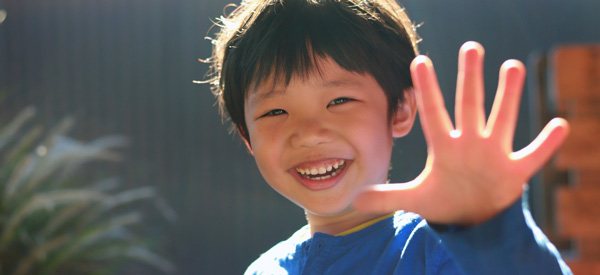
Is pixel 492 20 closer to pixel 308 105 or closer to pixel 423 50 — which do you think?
pixel 423 50

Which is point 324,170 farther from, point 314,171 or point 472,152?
point 472,152

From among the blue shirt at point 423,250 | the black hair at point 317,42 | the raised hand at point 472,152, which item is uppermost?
the black hair at point 317,42

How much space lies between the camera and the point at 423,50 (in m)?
3.90

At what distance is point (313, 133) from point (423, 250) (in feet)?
0.85

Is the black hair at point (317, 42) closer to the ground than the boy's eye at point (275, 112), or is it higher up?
higher up

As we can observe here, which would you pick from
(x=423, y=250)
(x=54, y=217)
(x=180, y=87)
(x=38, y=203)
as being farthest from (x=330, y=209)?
(x=180, y=87)

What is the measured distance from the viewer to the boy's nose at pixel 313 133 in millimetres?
941

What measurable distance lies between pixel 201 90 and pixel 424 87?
3.47 m

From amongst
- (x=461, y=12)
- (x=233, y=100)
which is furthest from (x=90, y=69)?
(x=233, y=100)

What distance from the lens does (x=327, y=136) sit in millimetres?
943

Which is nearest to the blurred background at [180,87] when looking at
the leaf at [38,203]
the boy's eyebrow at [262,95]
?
the leaf at [38,203]

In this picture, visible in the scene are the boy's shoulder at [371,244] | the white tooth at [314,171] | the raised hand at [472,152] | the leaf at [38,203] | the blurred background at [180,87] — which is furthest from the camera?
the blurred background at [180,87]

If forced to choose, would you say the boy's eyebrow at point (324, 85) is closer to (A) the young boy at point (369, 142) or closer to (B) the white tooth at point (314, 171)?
(A) the young boy at point (369, 142)

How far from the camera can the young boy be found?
583mm
